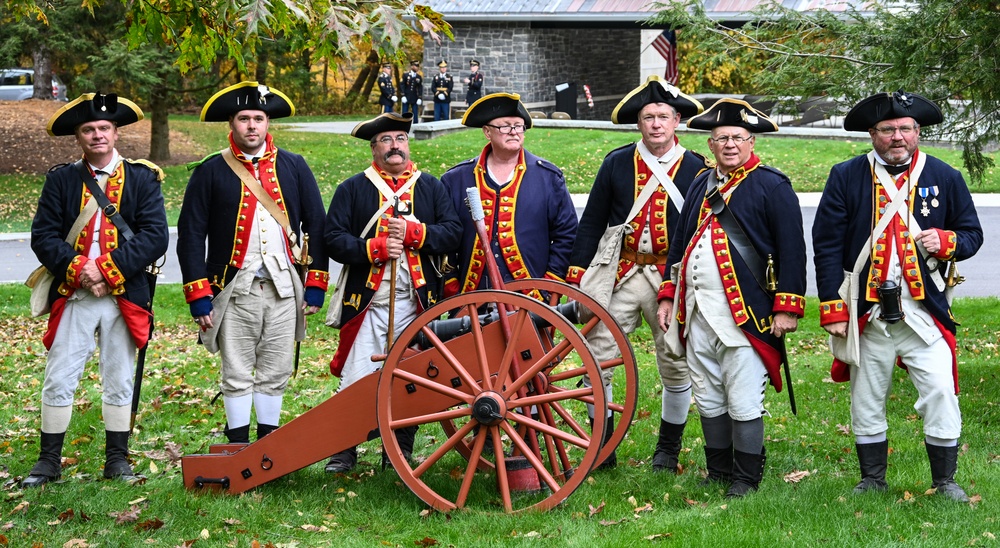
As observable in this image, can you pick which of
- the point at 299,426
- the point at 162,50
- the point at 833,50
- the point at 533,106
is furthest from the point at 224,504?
the point at 533,106

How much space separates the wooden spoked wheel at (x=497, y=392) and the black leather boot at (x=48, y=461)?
5.87 ft

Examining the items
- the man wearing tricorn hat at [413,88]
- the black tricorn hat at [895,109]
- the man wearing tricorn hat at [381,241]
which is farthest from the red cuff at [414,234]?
the man wearing tricorn hat at [413,88]

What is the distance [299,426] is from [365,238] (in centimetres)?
105

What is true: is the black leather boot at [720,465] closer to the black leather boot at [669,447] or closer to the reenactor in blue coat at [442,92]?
the black leather boot at [669,447]

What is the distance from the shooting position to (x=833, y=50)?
7895 millimetres

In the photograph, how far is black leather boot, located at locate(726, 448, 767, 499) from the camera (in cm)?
512

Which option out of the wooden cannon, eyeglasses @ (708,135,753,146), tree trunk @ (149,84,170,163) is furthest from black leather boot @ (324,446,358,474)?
tree trunk @ (149,84,170,163)

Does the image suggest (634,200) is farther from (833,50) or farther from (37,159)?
(37,159)

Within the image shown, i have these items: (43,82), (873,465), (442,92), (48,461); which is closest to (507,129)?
(873,465)

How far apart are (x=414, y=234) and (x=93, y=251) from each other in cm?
149

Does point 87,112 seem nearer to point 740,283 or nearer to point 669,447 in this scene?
point 740,283

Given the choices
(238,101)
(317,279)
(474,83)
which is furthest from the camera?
(474,83)

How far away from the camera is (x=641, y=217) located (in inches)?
221

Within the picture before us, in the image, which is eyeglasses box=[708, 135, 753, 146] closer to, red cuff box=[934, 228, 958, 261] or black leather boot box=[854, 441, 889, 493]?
red cuff box=[934, 228, 958, 261]
